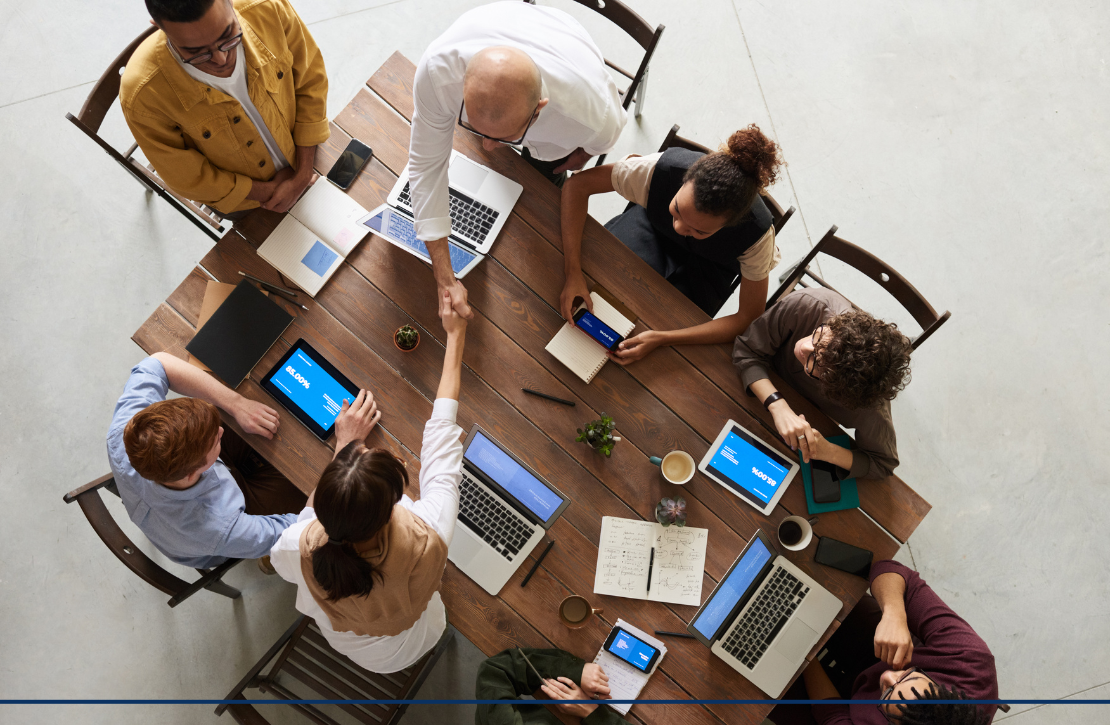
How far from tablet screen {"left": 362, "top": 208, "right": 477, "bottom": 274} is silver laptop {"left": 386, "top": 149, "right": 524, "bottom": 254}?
3 centimetres

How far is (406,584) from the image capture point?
5.18 feet

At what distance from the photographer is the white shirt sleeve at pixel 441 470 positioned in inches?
68.4

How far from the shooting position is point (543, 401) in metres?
2.05

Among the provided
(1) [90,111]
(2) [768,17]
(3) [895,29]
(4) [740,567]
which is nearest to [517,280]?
(4) [740,567]

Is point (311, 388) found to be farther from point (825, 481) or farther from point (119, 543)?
point (825, 481)

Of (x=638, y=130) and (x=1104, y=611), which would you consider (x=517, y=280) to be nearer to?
(x=638, y=130)

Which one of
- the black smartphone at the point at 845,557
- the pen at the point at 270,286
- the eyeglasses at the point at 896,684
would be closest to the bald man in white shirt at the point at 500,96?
the pen at the point at 270,286

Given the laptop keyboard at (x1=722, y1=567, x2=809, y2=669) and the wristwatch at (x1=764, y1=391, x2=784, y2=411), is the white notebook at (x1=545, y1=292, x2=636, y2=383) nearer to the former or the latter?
the wristwatch at (x1=764, y1=391, x2=784, y2=411)

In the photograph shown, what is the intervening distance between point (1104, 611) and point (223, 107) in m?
3.96

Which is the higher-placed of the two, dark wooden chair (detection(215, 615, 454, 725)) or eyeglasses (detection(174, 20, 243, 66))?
eyeglasses (detection(174, 20, 243, 66))

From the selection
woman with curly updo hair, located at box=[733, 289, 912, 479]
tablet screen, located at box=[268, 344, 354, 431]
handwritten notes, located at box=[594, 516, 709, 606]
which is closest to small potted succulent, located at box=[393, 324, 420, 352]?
tablet screen, located at box=[268, 344, 354, 431]

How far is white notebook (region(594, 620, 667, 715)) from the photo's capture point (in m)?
1.89

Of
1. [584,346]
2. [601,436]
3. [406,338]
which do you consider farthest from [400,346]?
[601,436]

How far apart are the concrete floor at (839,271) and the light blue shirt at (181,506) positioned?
93 centimetres
